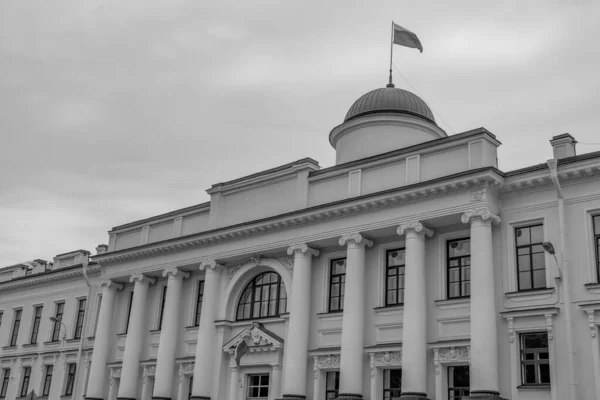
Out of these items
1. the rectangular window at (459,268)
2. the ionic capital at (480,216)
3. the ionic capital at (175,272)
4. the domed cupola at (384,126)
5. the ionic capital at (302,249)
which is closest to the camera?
the ionic capital at (480,216)

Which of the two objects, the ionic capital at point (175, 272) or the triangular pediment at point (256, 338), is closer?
the triangular pediment at point (256, 338)

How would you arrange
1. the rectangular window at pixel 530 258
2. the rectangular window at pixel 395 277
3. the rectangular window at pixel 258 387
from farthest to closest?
the rectangular window at pixel 258 387
the rectangular window at pixel 395 277
the rectangular window at pixel 530 258

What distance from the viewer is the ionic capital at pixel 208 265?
1057 inches

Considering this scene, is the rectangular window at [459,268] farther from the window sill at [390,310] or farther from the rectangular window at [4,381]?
the rectangular window at [4,381]

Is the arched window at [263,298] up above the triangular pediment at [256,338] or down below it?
above

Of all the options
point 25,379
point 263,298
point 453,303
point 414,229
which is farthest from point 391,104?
point 25,379

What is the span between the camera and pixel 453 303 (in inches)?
810

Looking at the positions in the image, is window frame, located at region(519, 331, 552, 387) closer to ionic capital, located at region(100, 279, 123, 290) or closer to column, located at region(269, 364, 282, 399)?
column, located at region(269, 364, 282, 399)

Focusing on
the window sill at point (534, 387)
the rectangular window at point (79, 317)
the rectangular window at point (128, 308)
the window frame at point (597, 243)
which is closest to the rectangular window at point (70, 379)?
the rectangular window at point (79, 317)

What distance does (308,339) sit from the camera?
23.5m

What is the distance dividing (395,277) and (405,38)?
979 centimetres

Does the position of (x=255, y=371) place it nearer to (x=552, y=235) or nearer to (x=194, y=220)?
(x=194, y=220)

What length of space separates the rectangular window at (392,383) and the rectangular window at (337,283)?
280 centimetres

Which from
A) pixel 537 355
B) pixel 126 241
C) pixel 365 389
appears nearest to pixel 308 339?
pixel 365 389
